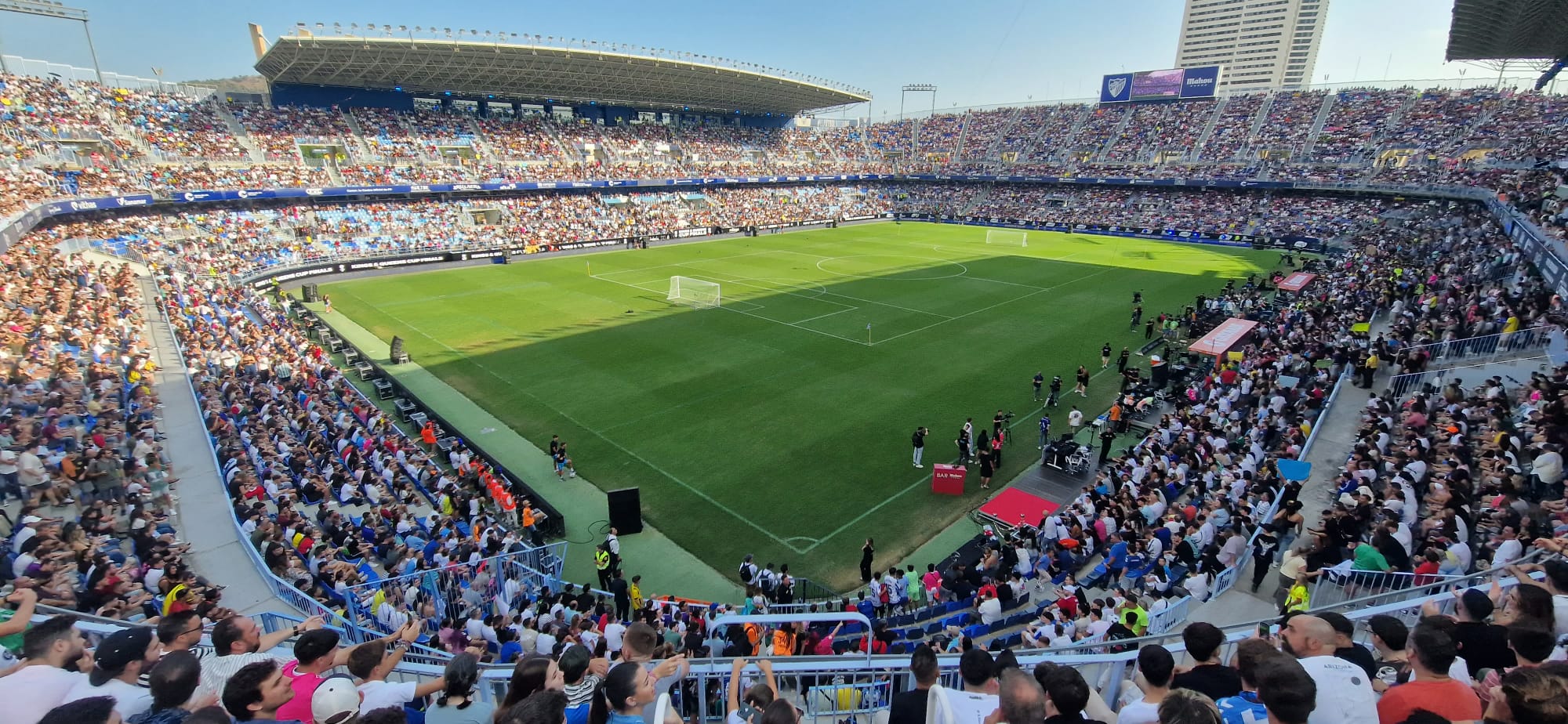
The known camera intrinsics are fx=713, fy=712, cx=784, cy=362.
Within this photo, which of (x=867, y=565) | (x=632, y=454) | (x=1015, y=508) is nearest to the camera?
(x=867, y=565)

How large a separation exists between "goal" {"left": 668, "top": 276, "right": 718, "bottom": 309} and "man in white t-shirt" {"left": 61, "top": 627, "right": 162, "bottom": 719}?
108 feet

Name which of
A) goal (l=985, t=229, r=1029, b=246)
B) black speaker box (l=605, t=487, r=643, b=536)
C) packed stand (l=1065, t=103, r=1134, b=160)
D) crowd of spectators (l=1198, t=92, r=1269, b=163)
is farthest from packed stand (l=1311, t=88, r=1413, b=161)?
black speaker box (l=605, t=487, r=643, b=536)

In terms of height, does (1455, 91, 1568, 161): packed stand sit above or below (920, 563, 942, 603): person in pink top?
above

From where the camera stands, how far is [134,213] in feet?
142

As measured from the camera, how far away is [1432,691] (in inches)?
157

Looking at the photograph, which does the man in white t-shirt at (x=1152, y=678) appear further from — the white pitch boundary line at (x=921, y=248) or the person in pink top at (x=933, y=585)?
the white pitch boundary line at (x=921, y=248)

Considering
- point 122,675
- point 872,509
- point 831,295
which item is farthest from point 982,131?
point 122,675

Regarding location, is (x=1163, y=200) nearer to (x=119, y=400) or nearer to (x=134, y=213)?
(x=119, y=400)

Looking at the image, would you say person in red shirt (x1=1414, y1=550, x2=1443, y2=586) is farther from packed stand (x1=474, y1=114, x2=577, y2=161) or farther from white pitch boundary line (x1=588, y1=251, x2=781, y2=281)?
packed stand (x1=474, y1=114, x2=577, y2=161)

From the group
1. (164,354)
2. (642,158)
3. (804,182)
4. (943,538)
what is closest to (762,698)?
(943,538)

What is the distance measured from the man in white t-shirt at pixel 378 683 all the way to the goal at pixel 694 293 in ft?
107

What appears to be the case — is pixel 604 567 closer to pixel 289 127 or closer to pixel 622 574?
pixel 622 574

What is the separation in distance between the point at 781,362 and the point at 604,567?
14884 mm

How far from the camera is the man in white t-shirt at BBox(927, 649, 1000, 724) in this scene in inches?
153
